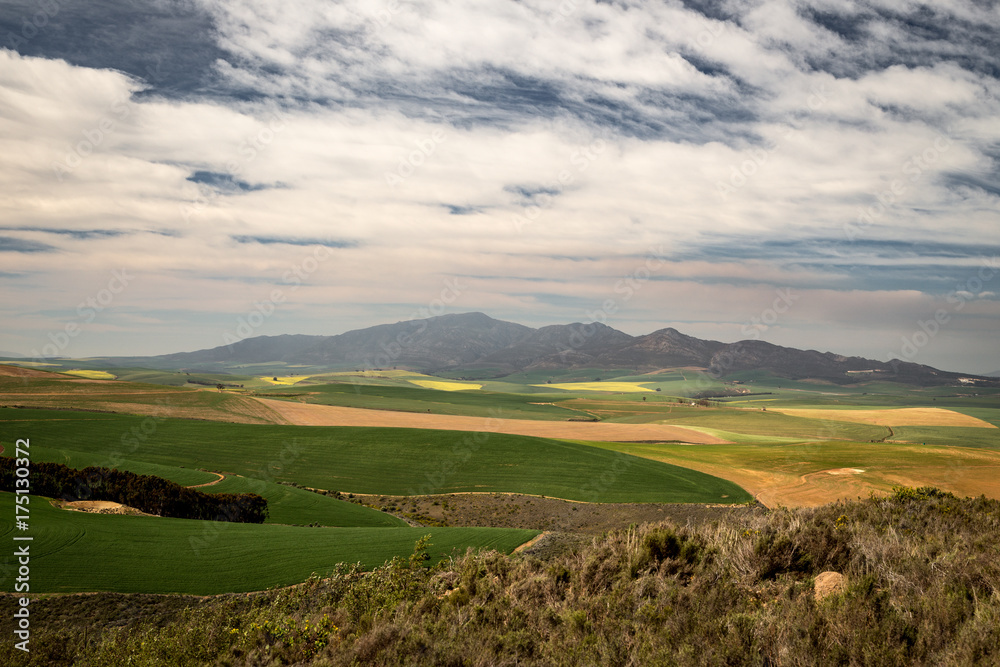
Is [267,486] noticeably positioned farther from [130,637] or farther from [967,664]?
[967,664]

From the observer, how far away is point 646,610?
337 inches

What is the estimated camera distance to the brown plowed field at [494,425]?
232 ft

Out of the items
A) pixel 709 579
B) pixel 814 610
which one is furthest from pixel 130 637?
pixel 814 610

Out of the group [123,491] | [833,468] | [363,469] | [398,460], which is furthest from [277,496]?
[833,468]

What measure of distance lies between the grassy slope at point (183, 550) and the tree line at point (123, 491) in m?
2.54

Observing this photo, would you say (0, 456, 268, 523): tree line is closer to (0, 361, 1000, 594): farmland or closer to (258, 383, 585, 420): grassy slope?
(0, 361, 1000, 594): farmland

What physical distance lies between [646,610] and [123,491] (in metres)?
26.2

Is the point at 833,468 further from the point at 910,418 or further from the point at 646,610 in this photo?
the point at 910,418

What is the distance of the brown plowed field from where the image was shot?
70.8 metres

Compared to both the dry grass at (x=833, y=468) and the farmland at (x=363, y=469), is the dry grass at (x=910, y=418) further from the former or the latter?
the dry grass at (x=833, y=468)

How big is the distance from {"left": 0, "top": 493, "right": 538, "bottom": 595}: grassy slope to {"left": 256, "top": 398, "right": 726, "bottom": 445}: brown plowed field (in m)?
46.7

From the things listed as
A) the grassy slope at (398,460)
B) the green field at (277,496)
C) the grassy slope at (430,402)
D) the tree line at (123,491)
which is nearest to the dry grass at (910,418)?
the grassy slope at (430,402)

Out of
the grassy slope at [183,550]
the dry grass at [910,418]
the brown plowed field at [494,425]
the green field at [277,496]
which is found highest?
the grassy slope at [183,550]

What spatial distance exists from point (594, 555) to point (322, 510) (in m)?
24.8
